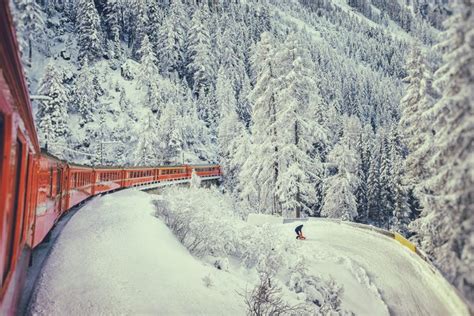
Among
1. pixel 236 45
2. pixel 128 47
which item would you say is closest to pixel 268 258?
pixel 128 47

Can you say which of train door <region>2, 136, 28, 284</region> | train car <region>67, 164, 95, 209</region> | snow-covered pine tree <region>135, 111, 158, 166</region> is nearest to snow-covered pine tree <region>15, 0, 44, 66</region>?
train door <region>2, 136, 28, 284</region>

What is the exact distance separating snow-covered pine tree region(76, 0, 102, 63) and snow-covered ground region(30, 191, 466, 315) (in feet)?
206

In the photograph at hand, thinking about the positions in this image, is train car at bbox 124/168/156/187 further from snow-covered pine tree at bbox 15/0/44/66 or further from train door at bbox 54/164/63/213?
snow-covered pine tree at bbox 15/0/44/66

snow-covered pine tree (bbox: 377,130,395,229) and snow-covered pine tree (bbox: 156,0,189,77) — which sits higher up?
snow-covered pine tree (bbox: 156,0,189,77)

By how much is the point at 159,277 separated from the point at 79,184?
10418 mm

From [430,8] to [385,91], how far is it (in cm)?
11710

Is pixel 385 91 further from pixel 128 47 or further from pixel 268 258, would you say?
pixel 268 258

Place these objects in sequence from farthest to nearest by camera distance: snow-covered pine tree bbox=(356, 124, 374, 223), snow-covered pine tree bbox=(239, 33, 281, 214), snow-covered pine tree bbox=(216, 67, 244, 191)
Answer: snow-covered pine tree bbox=(216, 67, 244, 191) → snow-covered pine tree bbox=(356, 124, 374, 223) → snow-covered pine tree bbox=(239, 33, 281, 214)

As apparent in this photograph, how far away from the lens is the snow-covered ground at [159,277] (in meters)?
6.83

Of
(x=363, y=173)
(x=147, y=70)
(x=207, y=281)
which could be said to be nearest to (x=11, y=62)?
(x=207, y=281)

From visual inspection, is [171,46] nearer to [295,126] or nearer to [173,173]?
[173,173]

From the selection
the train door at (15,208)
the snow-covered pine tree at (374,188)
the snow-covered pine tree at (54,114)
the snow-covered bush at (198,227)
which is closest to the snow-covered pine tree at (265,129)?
the snow-covered bush at (198,227)

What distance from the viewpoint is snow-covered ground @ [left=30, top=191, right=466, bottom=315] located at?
6.83 metres

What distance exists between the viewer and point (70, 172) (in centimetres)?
1402
